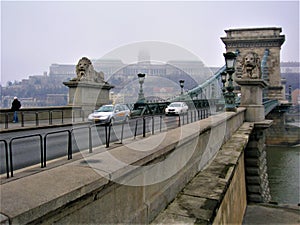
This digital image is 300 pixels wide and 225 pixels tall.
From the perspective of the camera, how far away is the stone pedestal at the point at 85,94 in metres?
19.2

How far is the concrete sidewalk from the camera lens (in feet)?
36.5

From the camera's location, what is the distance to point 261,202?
531 inches

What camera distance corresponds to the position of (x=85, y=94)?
772 inches

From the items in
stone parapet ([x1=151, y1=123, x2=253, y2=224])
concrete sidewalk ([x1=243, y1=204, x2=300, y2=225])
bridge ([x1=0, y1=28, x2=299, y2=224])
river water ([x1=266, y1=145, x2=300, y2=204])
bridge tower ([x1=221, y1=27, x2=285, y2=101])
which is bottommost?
river water ([x1=266, y1=145, x2=300, y2=204])

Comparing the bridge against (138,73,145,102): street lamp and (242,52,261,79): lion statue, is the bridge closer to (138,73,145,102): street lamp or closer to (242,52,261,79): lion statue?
(242,52,261,79): lion statue

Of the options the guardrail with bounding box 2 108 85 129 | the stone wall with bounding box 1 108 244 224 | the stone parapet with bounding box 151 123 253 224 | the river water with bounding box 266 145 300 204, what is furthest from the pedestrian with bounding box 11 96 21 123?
the river water with bounding box 266 145 300 204

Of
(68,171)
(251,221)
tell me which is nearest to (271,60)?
(251,221)

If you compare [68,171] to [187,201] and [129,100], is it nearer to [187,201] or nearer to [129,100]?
[187,201]

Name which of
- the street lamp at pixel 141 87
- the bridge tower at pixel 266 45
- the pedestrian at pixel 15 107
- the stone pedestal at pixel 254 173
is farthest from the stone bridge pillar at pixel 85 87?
the bridge tower at pixel 266 45

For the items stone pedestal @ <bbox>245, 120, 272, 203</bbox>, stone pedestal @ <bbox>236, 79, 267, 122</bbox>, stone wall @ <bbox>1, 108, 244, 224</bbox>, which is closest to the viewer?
stone wall @ <bbox>1, 108, 244, 224</bbox>

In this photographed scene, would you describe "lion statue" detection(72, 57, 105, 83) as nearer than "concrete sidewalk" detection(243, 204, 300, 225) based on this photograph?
No

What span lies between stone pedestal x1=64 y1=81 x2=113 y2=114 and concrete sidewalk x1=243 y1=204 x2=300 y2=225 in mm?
10782

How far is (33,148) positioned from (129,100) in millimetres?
11967

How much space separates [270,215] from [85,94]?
12033 millimetres
